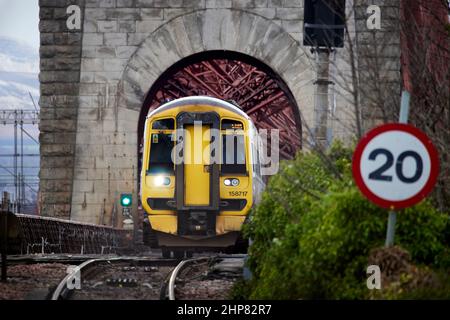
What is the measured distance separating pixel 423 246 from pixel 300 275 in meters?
1.23

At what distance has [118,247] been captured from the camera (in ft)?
122

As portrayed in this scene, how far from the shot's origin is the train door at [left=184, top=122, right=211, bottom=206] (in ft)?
86.5

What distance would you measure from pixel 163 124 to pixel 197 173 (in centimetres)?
127

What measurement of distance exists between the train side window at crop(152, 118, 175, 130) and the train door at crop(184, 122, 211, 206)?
36 centimetres

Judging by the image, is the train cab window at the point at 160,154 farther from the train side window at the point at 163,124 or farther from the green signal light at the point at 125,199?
the green signal light at the point at 125,199

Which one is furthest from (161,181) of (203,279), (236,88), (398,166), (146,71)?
(236,88)

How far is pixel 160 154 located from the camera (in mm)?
26750

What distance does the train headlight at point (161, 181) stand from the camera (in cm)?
2652

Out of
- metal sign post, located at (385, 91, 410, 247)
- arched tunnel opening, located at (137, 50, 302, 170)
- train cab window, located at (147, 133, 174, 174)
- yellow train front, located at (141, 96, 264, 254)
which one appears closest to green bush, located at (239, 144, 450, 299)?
metal sign post, located at (385, 91, 410, 247)

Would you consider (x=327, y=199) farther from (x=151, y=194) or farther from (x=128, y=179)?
(x=128, y=179)

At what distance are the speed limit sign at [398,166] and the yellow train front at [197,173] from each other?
15.6 m

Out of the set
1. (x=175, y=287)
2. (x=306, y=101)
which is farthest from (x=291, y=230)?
(x=306, y=101)

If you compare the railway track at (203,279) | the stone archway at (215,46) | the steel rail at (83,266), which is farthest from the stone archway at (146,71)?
the railway track at (203,279)

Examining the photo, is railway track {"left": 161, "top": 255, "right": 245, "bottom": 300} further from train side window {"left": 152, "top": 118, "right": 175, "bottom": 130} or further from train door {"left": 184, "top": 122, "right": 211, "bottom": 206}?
train side window {"left": 152, "top": 118, "right": 175, "bottom": 130}
